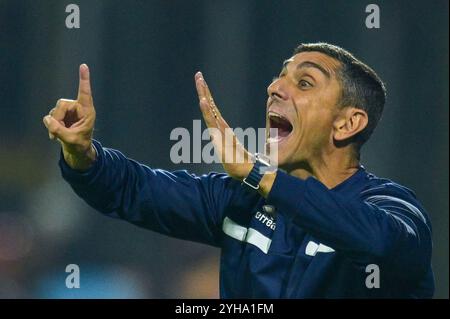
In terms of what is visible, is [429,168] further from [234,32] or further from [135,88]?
[135,88]

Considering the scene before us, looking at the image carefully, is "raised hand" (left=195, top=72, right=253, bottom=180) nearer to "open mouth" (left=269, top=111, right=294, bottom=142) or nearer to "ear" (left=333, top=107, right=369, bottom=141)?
"open mouth" (left=269, top=111, right=294, bottom=142)

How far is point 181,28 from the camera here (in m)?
7.83

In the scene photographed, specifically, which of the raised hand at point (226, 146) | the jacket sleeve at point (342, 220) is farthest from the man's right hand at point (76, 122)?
the jacket sleeve at point (342, 220)

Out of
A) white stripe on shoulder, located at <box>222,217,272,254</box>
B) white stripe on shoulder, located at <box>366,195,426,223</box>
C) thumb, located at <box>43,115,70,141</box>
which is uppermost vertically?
thumb, located at <box>43,115,70,141</box>

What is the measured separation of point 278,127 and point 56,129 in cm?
93

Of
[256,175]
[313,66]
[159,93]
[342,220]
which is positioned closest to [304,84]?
[313,66]

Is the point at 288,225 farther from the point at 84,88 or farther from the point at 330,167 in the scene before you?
the point at 84,88

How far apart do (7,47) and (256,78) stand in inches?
74.1

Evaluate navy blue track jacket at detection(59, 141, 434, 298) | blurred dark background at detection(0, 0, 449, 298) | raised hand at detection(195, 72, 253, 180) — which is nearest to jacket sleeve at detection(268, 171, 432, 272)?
navy blue track jacket at detection(59, 141, 434, 298)

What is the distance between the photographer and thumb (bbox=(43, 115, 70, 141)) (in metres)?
3.46

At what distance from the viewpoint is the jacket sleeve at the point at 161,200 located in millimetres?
3836

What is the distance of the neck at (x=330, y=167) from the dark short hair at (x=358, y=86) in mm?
84

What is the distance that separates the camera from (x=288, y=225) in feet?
12.4

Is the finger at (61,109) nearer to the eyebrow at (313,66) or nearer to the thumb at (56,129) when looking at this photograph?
the thumb at (56,129)
